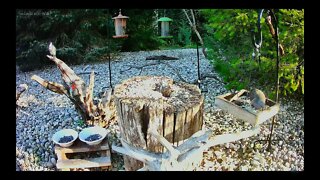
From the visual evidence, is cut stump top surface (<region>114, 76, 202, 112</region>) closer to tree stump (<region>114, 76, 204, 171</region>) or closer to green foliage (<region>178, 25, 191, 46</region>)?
tree stump (<region>114, 76, 204, 171</region>)

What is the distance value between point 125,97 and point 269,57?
1055 millimetres

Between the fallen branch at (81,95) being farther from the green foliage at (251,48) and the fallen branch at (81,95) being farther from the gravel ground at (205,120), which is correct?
the green foliage at (251,48)

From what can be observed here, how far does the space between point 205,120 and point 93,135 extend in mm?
800

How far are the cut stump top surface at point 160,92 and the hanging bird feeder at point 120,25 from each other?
298 mm

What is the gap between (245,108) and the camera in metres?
1.87

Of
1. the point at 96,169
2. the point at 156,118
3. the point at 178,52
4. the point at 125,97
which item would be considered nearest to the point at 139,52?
the point at 178,52

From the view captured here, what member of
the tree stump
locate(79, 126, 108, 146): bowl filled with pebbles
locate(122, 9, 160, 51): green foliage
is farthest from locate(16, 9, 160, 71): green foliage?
locate(79, 126, 108, 146): bowl filled with pebbles

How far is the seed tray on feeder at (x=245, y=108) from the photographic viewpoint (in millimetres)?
1834

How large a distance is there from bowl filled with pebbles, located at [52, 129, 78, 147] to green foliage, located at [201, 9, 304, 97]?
1.16 meters

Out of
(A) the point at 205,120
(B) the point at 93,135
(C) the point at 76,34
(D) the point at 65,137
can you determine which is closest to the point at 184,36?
(A) the point at 205,120

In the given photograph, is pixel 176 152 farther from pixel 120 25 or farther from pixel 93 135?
pixel 120 25

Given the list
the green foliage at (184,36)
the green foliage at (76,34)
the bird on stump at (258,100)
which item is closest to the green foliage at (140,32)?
the green foliage at (76,34)

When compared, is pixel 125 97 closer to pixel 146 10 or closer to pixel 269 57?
pixel 146 10

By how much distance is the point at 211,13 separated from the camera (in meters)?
2.24
